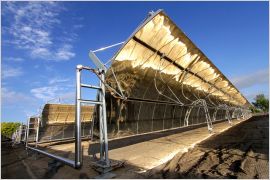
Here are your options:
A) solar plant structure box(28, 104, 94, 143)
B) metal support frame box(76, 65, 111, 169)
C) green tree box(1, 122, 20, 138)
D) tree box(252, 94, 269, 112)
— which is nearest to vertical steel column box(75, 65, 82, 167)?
metal support frame box(76, 65, 111, 169)

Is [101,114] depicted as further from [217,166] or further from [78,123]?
[217,166]

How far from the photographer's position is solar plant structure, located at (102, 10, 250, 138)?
11.5 m

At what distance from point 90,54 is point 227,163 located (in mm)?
6741

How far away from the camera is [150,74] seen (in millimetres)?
15492

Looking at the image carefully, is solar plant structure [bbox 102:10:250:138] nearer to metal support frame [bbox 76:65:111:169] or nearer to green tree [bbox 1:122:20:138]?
metal support frame [bbox 76:65:111:169]

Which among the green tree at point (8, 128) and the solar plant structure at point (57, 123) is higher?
the solar plant structure at point (57, 123)

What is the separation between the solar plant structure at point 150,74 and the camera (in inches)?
453

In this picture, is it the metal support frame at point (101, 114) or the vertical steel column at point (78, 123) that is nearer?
the vertical steel column at point (78, 123)

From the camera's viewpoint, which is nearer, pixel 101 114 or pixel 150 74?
pixel 101 114

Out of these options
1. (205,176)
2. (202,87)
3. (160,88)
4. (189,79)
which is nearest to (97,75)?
(205,176)

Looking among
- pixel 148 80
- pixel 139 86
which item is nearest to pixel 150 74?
pixel 148 80

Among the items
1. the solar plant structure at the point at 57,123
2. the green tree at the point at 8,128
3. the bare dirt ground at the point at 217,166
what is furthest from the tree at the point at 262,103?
the bare dirt ground at the point at 217,166

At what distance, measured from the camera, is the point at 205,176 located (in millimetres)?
6906

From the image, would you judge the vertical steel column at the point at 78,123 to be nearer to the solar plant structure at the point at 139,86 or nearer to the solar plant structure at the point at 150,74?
the solar plant structure at the point at 139,86
